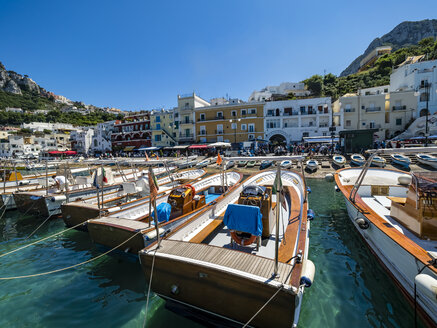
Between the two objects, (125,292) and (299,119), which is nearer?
(125,292)

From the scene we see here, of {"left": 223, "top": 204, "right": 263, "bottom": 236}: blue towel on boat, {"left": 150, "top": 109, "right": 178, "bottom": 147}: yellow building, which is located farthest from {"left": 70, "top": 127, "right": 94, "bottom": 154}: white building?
{"left": 223, "top": 204, "right": 263, "bottom": 236}: blue towel on boat

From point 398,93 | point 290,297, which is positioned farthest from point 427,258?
point 398,93

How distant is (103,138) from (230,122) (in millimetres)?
38666

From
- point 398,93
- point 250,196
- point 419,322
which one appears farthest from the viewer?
point 398,93

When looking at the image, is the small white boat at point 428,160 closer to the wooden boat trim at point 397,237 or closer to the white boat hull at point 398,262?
the wooden boat trim at point 397,237

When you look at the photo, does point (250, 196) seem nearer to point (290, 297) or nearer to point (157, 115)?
point (290, 297)

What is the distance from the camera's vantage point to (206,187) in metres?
12.7

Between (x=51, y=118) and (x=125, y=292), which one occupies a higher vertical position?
(x=51, y=118)

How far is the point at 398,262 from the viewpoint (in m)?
4.85

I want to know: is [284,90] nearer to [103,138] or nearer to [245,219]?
[103,138]

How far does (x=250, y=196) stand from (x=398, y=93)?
1692 inches

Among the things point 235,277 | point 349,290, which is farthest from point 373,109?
point 235,277

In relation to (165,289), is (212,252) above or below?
above

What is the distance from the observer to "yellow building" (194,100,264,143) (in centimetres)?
3928
